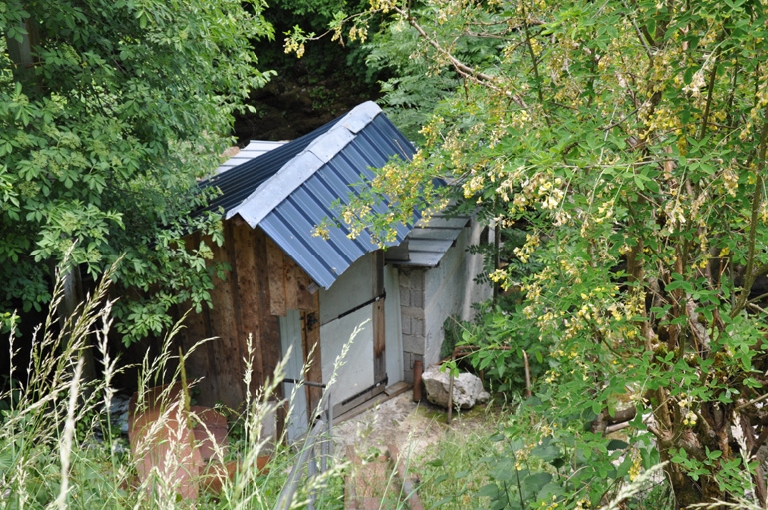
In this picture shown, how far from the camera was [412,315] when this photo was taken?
812 centimetres

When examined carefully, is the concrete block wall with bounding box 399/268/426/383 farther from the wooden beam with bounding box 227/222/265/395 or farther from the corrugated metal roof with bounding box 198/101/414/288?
the wooden beam with bounding box 227/222/265/395

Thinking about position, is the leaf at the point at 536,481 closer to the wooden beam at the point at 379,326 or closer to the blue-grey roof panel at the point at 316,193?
the blue-grey roof panel at the point at 316,193

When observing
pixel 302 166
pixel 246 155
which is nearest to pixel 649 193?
pixel 302 166

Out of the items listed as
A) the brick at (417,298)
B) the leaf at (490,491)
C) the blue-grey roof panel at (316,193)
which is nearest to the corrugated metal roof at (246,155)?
the blue-grey roof panel at (316,193)

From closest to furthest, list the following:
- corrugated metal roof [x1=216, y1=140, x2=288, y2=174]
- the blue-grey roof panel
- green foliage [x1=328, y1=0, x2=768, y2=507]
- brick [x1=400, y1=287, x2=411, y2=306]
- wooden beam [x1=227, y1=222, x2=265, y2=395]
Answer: green foliage [x1=328, y1=0, x2=768, y2=507]
the blue-grey roof panel
wooden beam [x1=227, y1=222, x2=265, y2=395]
brick [x1=400, y1=287, x2=411, y2=306]
corrugated metal roof [x1=216, y1=140, x2=288, y2=174]

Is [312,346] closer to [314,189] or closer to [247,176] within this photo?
[314,189]

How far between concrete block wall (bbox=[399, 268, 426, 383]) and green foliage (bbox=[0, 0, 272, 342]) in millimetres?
2939

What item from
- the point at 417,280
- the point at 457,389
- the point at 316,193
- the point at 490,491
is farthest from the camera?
the point at 417,280

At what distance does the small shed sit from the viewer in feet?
19.8

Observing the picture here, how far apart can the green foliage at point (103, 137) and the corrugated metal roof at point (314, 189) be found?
0.54 metres

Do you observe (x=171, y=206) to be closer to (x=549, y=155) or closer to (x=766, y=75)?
(x=549, y=155)

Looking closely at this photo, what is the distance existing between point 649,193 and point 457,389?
16.7 feet

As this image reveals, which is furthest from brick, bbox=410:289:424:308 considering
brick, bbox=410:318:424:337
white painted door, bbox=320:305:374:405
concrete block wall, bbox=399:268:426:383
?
white painted door, bbox=320:305:374:405

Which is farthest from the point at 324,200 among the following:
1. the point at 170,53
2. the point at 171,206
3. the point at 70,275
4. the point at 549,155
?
the point at 549,155
